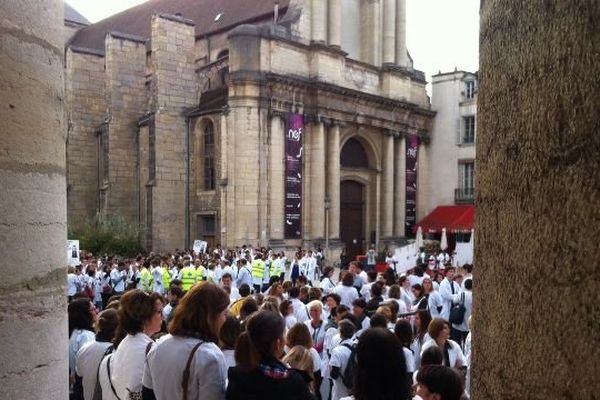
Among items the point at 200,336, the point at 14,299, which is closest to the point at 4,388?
the point at 14,299

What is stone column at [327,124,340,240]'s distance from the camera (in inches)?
1329

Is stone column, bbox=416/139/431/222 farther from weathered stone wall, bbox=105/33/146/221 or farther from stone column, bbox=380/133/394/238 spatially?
weathered stone wall, bbox=105/33/146/221

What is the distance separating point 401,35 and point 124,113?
17.4 m

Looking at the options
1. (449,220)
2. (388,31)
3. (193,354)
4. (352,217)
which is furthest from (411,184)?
(193,354)

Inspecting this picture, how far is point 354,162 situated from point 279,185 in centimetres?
721

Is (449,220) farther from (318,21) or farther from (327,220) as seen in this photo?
(318,21)

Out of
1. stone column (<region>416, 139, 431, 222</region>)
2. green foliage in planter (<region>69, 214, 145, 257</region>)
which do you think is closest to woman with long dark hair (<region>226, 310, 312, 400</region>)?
green foliage in planter (<region>69, 214, 145, 257</region>)

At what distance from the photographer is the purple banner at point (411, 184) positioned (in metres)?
39.2

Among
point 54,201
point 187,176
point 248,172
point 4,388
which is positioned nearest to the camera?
point 4,388

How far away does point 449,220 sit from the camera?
38375 mm

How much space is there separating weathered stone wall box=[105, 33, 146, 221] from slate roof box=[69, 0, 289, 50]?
17.0 feet

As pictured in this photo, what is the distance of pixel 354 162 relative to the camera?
37.1 m

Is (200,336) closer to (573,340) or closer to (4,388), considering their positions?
(4,388)

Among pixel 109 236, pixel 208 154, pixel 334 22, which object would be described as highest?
pixel 334 22
